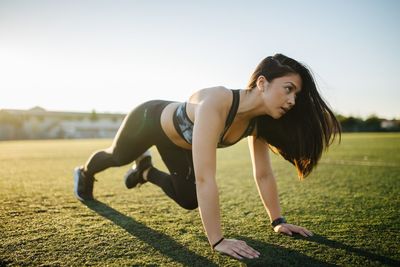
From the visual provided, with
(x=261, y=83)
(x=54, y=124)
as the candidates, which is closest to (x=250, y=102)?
(x=261, y=83)

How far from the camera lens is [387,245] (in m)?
2.20

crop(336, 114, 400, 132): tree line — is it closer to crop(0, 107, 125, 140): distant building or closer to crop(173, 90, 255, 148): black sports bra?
crop(0, 107, 125, 140): distant building

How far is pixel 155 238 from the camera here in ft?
7.63

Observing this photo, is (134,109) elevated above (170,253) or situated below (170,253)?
above

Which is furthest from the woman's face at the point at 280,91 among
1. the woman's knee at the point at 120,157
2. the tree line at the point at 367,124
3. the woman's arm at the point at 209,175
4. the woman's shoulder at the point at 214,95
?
the tree line at the point at 367,124

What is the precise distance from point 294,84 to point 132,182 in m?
2.07

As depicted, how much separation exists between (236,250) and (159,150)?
1.42 meters

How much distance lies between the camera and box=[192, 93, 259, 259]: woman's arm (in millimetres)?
2016

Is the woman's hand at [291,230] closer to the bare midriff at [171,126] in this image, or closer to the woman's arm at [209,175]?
the woman's arm at [209,175]

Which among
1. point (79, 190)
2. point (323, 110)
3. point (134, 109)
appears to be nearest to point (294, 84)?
point (323, 110)

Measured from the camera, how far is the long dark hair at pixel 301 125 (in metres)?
2.42

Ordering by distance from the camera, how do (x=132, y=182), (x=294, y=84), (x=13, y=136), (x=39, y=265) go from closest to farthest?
(x=39, y=265)
(x=294, y=84)
(x=132, y=182)
(x=13, y=136)

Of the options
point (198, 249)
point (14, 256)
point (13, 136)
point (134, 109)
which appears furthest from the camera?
point (13, 136)

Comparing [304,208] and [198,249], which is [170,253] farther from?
[304,208]
